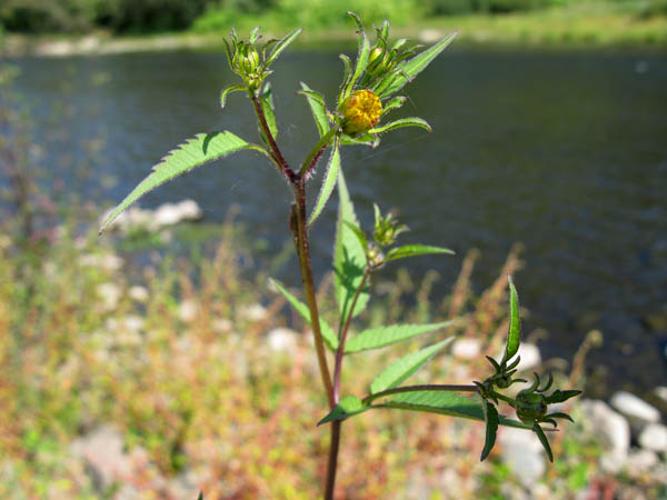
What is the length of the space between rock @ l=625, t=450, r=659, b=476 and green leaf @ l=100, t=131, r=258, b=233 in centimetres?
363

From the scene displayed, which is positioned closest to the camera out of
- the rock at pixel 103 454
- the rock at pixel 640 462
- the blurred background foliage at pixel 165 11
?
the rock at pixel 103 454

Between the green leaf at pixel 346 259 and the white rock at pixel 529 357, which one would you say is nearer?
the green leaf at pixel 346 259

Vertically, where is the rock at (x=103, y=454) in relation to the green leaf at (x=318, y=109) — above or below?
below

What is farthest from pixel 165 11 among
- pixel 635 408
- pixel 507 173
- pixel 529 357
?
pixel 635 408

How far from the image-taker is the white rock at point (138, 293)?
5038mm

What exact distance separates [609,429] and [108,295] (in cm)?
386

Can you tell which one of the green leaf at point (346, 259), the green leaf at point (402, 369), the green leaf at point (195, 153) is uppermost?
the green leaf at point (195, 153)

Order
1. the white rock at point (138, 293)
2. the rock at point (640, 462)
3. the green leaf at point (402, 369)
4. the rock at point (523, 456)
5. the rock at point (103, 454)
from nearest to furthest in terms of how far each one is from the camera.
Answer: the green leaf at point (402, 369) → the rock at point (103, 454) → the rock at point (523, 456) → the rock at point (640, 462) → the white rock at point (138, 293)

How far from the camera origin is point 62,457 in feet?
9.04

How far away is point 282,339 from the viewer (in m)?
4.41

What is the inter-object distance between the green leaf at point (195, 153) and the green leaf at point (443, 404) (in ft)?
0.74

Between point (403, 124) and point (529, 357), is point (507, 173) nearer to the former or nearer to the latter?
point (529, 357)

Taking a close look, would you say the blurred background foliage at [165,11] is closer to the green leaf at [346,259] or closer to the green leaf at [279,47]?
the green leaf at [346,259]

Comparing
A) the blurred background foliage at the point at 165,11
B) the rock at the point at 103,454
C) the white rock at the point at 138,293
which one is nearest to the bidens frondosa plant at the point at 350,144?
the rock at the point at 103,454
